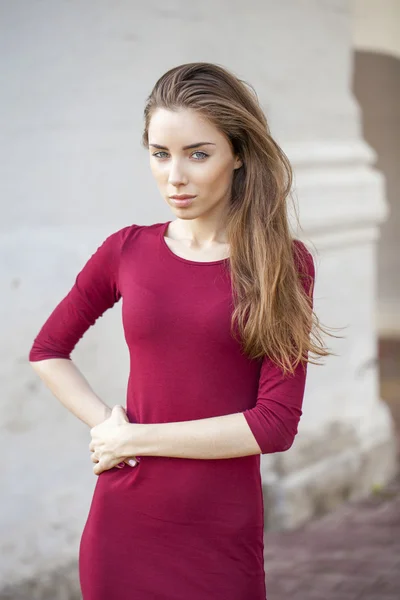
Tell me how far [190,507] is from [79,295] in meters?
0.58

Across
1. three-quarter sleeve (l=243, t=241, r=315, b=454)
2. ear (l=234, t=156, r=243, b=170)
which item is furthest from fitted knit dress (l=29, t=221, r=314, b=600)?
ear (l=234, t=156, r=243, b=170)

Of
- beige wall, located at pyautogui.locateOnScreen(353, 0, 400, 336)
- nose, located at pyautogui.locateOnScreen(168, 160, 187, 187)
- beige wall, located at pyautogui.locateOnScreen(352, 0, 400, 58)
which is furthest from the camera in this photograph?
beige wall, located at pyautogui.locateOnScreen(353, 0, 400, 336)

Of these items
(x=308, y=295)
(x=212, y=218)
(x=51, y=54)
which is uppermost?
(x=51, y=54)

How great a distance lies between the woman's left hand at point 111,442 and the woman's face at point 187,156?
48cm

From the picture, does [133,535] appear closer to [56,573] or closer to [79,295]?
[79,295]

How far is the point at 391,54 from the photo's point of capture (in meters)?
10.5

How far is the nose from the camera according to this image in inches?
78.5

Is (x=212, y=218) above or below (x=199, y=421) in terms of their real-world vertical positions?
above

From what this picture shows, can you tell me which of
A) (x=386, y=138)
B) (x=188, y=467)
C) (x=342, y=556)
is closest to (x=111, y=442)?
(x=188, y=467)

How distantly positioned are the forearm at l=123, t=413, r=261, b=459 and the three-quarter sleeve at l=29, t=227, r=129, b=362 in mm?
389

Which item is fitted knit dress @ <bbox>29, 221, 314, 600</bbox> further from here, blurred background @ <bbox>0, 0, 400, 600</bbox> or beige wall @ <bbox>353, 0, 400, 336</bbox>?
beige wall @ <bbox>353, 0, 400, 336</bbox>

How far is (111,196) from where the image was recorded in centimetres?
387

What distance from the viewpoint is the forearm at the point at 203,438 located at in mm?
1997

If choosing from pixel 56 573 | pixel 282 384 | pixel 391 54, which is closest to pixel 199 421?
pixel 282 384
